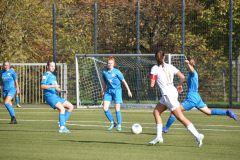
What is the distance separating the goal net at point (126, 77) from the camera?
120ft

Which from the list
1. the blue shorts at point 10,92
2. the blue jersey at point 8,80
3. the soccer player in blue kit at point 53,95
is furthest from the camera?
the blue jersey at point 8,80

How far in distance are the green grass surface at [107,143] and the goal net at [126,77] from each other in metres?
11.1

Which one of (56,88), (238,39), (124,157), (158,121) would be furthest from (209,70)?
(124,157)

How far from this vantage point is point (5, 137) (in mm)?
18938

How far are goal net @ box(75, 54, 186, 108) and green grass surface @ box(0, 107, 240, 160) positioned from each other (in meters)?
11.1

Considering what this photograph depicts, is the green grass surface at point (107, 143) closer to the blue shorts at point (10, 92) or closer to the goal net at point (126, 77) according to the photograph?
the blue shorts at point (10, 92)

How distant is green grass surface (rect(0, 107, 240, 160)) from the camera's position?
14.6 metres

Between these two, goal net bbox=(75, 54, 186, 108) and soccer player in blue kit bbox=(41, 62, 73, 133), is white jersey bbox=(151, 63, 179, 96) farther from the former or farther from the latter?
goal net bbox=(75, 54, 186, 108)

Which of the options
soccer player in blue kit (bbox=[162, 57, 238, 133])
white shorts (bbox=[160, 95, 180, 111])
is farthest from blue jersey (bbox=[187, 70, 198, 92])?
white shorts (bbox=[160, 95, 180, 111])

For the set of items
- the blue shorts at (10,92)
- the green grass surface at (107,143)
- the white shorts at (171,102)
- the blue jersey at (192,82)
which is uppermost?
the blue jersey at (192,82)

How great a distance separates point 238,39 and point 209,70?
7.43 ft

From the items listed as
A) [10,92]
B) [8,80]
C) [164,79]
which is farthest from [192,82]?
[8,80]

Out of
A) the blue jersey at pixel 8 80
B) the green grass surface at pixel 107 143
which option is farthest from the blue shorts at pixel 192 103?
the blue jersey at pixel 8 80

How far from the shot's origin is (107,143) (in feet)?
57.1
